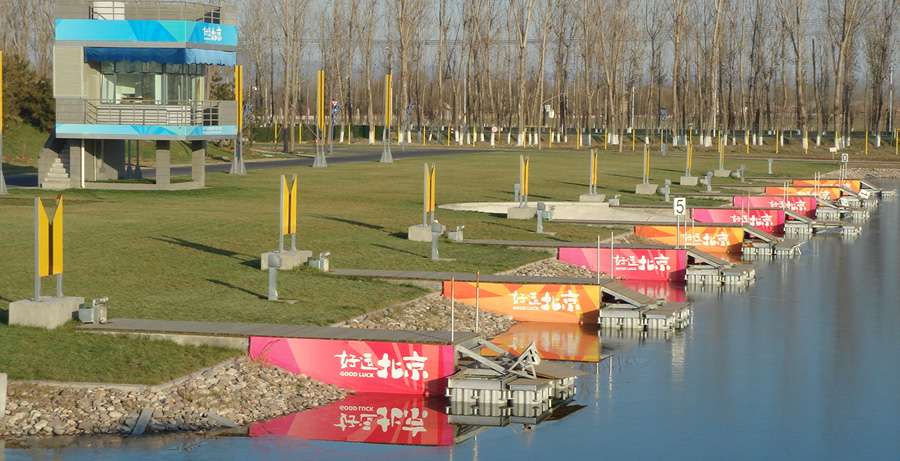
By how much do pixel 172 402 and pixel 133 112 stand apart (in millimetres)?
32225

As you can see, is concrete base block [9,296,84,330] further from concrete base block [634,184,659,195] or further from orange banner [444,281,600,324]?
concrete base block [634,184,659,195]

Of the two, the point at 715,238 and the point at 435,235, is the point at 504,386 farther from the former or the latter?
the point at 715,238

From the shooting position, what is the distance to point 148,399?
1598 centimetres

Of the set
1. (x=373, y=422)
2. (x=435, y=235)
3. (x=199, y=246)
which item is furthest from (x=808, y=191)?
(x=373, y=422)

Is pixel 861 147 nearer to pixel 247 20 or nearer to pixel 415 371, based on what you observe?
pixel 247 20

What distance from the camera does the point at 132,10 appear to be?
155 ft

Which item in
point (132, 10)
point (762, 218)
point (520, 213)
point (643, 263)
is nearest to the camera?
point (643, 263)

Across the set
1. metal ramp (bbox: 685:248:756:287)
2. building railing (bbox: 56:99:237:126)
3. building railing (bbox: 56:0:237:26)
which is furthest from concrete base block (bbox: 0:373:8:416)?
building railing (bbox: 56:0:237:26)

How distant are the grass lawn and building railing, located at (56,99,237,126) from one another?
2.99 m

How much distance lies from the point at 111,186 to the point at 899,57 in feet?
342

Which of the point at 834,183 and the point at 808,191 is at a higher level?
the point at 834,183

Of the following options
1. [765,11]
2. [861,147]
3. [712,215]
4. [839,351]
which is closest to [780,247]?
[712,215]

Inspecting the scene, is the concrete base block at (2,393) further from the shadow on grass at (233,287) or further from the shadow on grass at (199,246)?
the shadow on grass at (199,246)

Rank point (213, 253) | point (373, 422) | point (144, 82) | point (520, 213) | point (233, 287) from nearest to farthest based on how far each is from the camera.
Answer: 1. point (373, 422)
2. point (233, 287)
3. point (213, 253)
4. point (520, 213)
5. point (144, 82)
